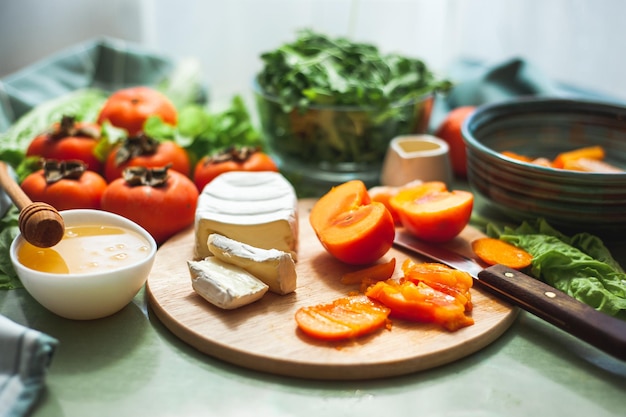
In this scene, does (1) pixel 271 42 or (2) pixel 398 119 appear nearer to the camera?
(2) pixel 398 119

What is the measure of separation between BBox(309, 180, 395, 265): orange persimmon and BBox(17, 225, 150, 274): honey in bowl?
38 centimetres

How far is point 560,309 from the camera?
1139 millimetres

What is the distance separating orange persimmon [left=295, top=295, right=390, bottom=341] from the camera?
115cm

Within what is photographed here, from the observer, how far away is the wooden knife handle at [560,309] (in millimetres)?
1062

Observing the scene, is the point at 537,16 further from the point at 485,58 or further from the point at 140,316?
the point at 140,316

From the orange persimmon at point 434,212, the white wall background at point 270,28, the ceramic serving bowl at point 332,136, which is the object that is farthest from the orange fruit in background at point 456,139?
the white wall background at point 270,28

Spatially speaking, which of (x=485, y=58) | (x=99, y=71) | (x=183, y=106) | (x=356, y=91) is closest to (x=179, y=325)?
(x=356, y=91)

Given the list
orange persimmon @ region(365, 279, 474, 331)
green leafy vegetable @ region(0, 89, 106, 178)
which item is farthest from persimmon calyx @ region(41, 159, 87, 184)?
orange persimmon @ region(365, 279, 474, 331)

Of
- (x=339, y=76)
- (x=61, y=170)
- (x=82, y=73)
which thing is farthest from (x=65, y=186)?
(x=82, y=73)

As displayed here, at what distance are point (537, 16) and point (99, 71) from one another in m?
1.60

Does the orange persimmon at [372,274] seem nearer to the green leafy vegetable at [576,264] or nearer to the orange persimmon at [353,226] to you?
the orange persimmon at [353,226]

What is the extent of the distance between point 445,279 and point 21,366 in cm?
78

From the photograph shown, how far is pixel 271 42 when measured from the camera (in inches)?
104

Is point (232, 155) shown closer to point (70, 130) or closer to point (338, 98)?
point (338, 98)
